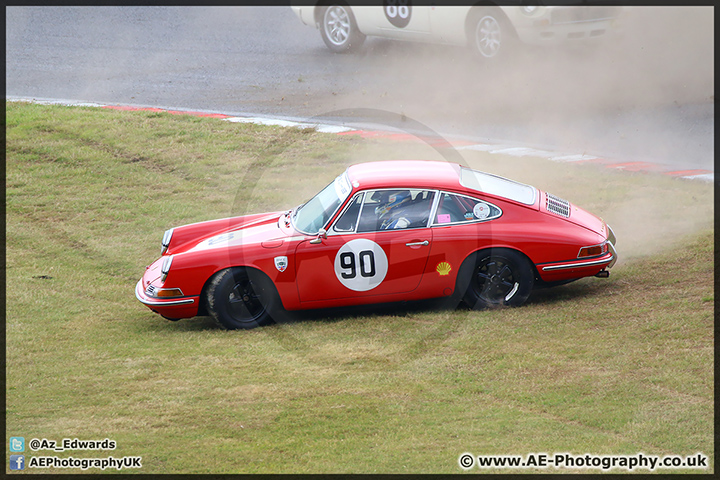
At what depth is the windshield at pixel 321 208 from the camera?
652cm

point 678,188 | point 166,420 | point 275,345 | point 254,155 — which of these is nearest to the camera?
point 166,420

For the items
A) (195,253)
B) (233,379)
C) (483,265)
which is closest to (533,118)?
(483,265)

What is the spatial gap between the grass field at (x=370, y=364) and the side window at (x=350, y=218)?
828 millimetres

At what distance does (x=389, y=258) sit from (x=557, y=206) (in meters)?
1.73

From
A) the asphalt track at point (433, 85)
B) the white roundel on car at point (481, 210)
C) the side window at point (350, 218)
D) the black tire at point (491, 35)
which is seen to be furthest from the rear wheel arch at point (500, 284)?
the black tire at point (491, 35)

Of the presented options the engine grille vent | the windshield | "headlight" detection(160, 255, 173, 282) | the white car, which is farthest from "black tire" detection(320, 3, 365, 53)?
"headlight" detection(160, 255, 173, 282)

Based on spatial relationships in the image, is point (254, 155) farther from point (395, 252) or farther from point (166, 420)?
point (166, 420)

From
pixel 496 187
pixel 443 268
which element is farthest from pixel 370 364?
pixel 496 187

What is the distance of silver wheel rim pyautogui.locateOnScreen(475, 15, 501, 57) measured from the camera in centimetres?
1299

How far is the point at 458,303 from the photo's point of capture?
21.4 feet

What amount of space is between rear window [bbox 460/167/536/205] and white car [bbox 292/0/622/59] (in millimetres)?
6166

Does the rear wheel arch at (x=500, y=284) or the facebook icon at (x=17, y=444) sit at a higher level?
the rear wheel arch at (x=500, y=284)

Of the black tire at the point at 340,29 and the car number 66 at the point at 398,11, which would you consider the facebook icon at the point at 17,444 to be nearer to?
the car number 66 at the point at 398,11

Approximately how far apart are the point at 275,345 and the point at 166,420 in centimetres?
142
